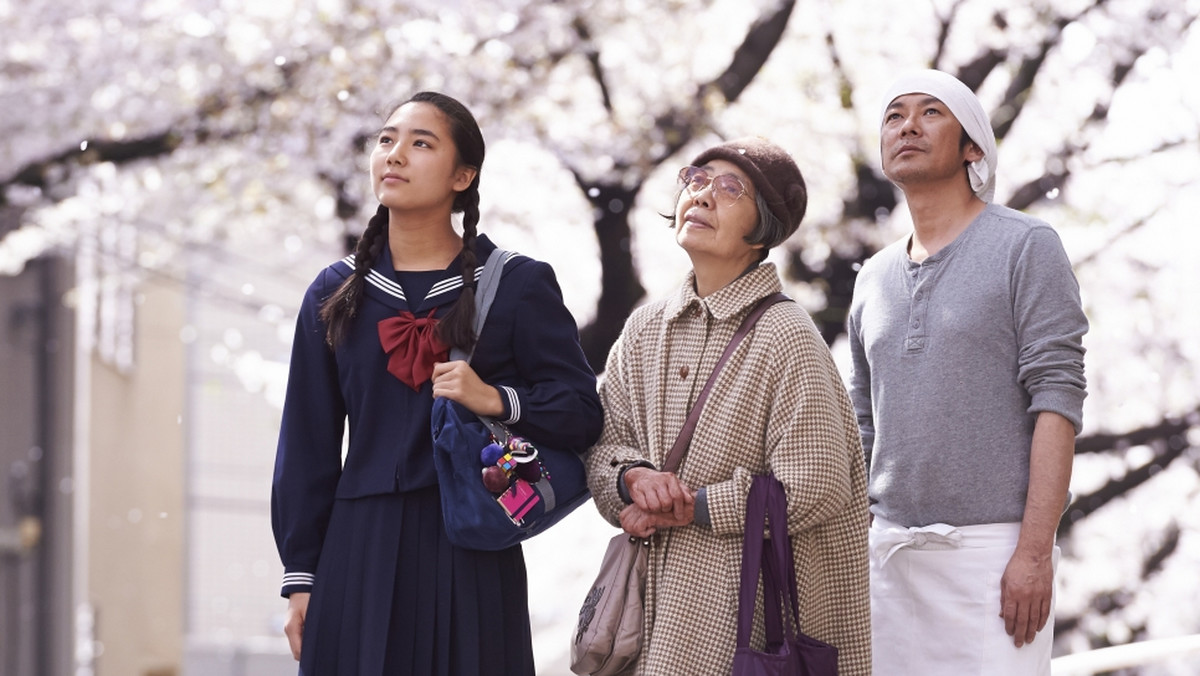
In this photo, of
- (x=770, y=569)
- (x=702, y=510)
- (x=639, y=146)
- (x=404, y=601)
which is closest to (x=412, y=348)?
(x=404, y=601)

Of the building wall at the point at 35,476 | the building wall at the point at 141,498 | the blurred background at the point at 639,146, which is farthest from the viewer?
the building wall at the point at 35,476

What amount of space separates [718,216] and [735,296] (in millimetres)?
127

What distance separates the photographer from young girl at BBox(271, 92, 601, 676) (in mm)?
1752

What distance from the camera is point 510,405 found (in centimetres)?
177

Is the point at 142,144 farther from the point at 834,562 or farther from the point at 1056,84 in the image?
the point at 834,562

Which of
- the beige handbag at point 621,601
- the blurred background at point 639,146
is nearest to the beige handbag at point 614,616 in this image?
the beige handbag at point 621,601

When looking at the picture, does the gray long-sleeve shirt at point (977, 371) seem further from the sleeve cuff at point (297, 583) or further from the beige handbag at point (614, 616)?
the sleeve cuff at point (297, 583)

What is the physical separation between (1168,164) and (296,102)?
11.7ft

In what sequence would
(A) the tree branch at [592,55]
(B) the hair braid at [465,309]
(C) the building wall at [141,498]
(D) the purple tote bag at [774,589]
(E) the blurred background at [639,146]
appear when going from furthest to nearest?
(C) the building wall at [141,498] < (A) the tree branch at [592,55] < (E) the blurred background at [639,146] < (B) the hair braid at [465,309] < (D) the purple tote bag at [774,589]

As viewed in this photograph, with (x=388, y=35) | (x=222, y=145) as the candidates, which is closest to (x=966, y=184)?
(x=388, y=35)

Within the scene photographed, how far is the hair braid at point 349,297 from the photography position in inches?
72.1

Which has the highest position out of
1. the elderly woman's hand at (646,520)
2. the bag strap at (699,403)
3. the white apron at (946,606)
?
the bag strap at (699,403)

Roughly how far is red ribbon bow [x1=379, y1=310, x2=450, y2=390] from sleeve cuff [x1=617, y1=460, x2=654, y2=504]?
1.04 feet

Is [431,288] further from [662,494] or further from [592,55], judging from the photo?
[592,55]
